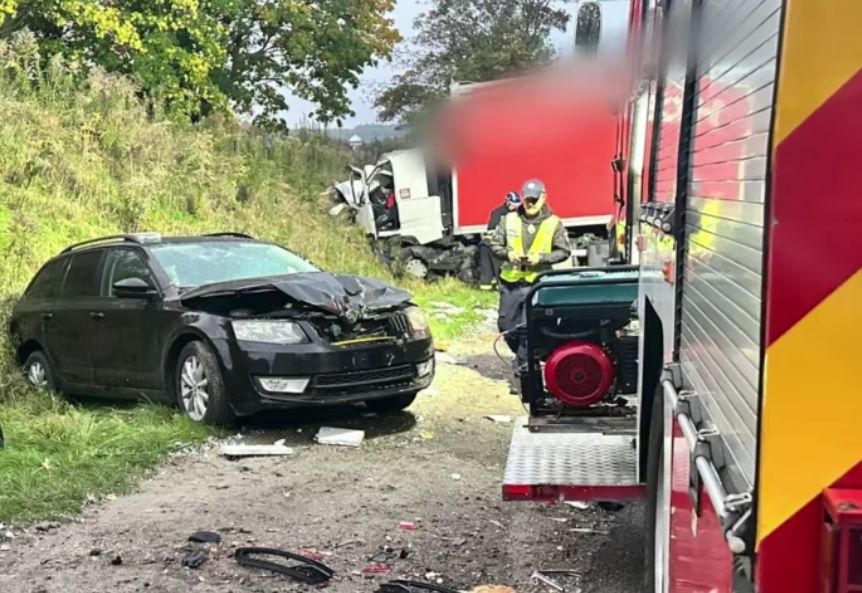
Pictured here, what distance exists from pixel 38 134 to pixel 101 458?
10923mm

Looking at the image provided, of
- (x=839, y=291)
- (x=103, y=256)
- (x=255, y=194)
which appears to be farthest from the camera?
(x=255, y=194)

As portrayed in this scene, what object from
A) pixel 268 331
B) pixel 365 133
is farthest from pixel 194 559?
pixel 365 133

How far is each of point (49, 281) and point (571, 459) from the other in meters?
6.69

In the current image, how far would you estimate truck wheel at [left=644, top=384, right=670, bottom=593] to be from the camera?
10.4 feet

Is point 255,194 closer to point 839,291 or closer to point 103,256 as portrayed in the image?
point 103,256

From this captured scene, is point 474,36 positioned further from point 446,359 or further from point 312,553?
point 312,553

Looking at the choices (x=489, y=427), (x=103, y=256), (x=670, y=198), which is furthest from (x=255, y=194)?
(x=670, y=198)

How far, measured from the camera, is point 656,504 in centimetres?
339

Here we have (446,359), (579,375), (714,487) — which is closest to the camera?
(714,487)

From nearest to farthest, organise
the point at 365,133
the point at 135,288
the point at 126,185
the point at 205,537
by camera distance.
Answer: the point at 205,537, the point at 135,288, the point at 126,185, the point at 365,133

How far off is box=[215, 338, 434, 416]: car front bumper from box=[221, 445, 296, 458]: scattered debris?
341mm

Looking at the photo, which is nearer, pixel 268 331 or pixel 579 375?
pixel 579 375

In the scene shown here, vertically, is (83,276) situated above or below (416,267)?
above

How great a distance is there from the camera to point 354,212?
68.2ft
